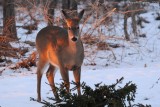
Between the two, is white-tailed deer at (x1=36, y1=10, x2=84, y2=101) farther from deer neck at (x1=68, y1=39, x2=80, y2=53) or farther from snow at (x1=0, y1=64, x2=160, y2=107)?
snow at (x1=0, y1=64, x2=160, y2=107)

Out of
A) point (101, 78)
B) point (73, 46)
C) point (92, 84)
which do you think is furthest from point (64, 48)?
point (101, 78)

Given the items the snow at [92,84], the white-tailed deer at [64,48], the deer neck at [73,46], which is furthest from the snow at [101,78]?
the deer neck at [73,46]

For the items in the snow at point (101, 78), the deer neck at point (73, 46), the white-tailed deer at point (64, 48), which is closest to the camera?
the white-tailed deer at point (64, 48)

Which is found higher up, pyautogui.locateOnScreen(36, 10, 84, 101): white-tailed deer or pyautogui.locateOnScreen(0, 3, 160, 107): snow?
pyautogui.locateOnScreen(36, 10, 84, 101): white-tailed deer

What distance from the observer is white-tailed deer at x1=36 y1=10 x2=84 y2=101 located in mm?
6055

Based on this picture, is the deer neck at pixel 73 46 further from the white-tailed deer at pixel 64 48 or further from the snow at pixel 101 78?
the snow at pixel 101 78

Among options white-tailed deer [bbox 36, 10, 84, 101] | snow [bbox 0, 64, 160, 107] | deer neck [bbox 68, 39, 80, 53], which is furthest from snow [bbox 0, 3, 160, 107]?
deer neck [bbox 68, 39, 80, 53]

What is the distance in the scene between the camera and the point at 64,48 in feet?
20.8

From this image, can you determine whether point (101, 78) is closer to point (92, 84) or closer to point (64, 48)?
point (92, 84)

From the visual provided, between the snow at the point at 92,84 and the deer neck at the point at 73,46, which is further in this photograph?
the snow at the point at 92,84

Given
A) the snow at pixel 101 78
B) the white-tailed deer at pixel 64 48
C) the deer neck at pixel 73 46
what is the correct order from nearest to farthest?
the white-tailed deer at pixel 64 48 → the deer neck at pixel 73 46 → the snow at pixel 101 78

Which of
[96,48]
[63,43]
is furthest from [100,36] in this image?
[63,43]

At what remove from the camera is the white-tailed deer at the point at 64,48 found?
6.05m

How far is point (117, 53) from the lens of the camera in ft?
50.8
